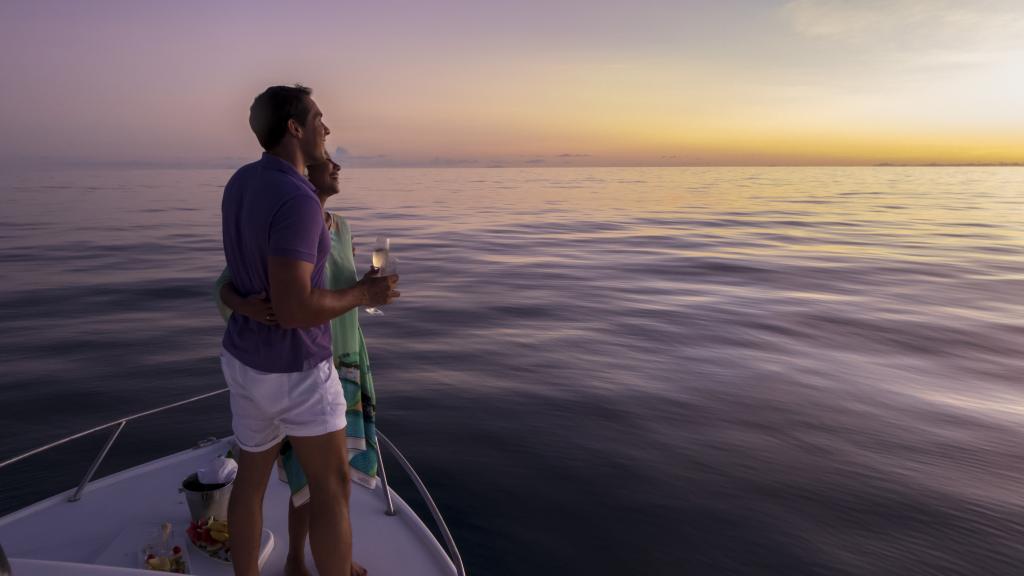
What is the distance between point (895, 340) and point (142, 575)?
36.8 feet

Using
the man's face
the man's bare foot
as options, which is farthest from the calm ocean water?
the man's face

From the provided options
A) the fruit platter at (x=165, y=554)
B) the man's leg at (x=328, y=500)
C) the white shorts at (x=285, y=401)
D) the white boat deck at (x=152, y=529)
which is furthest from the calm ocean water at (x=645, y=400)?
the white shorts at (x=285, y=401)

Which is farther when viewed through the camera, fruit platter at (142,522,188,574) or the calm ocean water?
the calm ocean water

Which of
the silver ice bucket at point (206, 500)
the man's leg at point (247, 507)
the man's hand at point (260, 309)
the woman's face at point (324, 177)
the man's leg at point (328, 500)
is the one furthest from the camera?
the silver ice bucket at point (206, 500)

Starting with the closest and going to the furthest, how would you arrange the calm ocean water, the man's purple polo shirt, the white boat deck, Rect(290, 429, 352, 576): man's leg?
the man's purple polo shirt → Rect(290, 429, 352, 576): man's leg → the white boat deck → the calm ocean water

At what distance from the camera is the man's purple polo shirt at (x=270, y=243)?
192cm

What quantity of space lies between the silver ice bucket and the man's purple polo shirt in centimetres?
130

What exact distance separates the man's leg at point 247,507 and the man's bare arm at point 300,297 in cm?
63

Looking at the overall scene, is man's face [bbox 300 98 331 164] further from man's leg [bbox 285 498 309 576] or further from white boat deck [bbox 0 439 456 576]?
white boat deck [bbox 0 439 456 576]

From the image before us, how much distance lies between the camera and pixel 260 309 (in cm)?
205

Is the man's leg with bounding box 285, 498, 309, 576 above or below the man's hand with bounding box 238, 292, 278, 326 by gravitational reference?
below

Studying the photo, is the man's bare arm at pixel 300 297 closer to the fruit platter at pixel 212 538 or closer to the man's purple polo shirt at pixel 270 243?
the man's purple polo shirt at pixel 270 243

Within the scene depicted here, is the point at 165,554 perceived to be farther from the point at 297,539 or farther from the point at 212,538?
the point at 297,539

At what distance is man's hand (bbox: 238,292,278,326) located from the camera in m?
2.05
